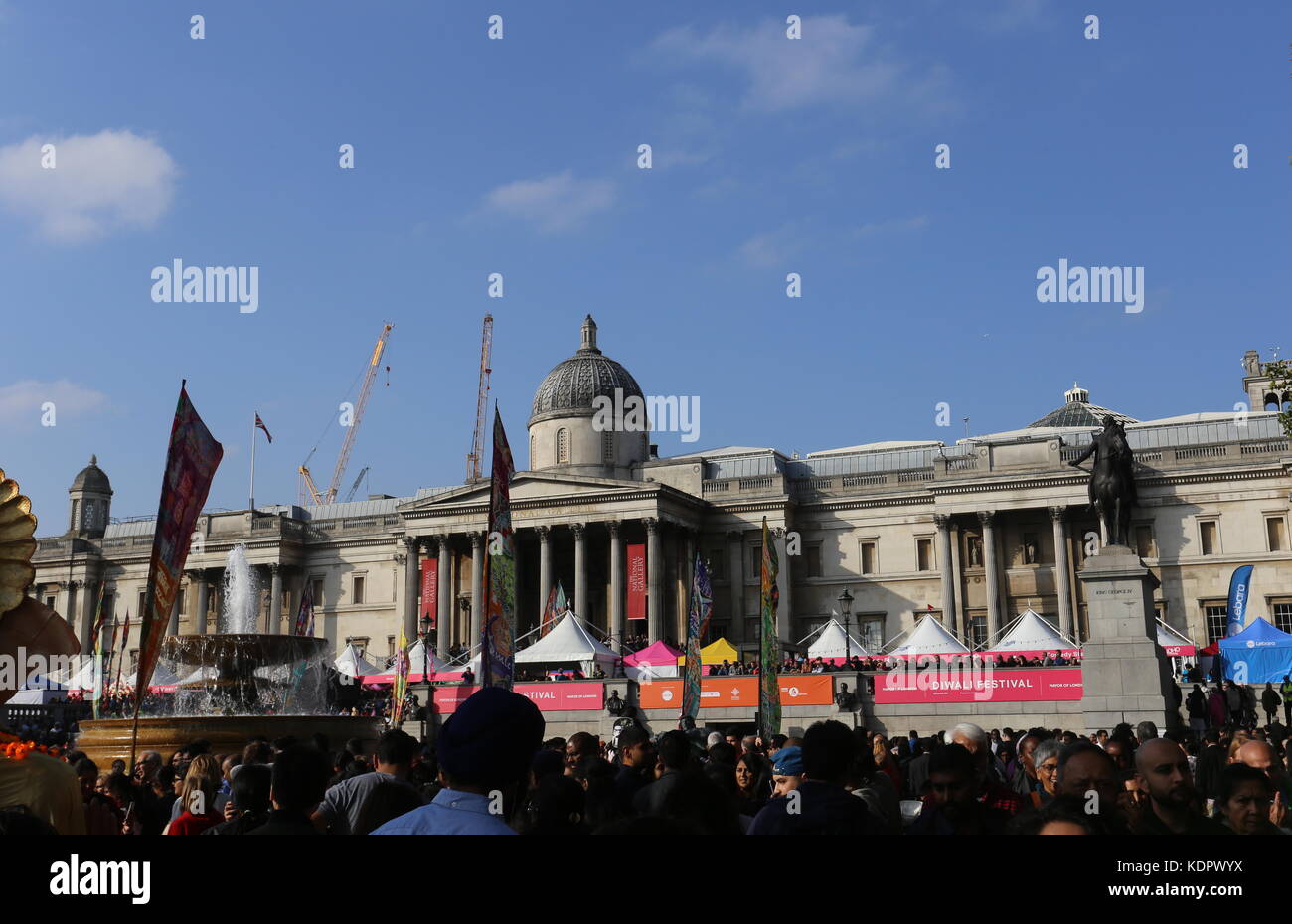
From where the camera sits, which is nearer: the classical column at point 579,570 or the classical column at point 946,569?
the classical column at point 946,569

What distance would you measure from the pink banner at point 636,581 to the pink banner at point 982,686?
22.7 meters

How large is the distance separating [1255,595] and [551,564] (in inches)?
1308

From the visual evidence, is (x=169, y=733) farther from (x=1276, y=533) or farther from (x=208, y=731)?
(x=1276, y=533)

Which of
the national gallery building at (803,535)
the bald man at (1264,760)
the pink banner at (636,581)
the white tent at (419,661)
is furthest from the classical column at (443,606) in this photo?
the bald man at (1264,760)

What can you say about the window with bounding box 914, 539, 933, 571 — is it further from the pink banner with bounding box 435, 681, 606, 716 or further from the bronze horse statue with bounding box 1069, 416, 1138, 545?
the bronze horse statue with bounding box 1069, 416, 1138, 545

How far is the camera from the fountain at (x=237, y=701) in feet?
52.9

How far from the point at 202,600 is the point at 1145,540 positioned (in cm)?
5241

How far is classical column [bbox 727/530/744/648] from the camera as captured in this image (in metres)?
63.3

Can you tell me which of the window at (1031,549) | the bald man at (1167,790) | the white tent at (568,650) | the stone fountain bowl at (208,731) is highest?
the window at (1031,549)

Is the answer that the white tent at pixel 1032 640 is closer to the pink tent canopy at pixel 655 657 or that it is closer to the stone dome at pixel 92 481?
the pink tent canopy at pixel 655 657

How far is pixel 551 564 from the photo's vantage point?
61.4 metres

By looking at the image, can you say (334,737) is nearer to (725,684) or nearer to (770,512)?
(725,684)

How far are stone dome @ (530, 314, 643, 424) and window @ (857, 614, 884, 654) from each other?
18.0 metres
